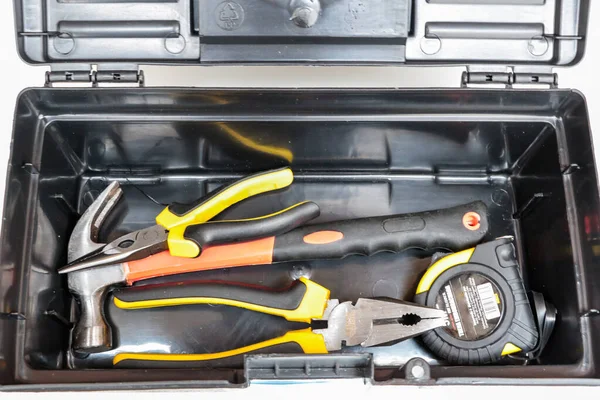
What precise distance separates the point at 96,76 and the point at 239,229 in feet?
0.94

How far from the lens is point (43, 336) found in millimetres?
837

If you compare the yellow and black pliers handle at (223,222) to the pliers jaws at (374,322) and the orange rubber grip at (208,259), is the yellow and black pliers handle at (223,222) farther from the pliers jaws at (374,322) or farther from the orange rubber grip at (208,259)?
the pliers jaws at (374,322)

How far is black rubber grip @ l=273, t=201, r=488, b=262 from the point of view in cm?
89

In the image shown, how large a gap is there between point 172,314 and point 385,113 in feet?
1.35

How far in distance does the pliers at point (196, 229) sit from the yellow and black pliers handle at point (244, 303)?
51mm

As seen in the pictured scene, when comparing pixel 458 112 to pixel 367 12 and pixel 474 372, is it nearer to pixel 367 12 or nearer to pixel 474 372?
pixel 367 12

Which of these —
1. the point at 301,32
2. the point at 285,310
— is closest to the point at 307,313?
the point at 285,310

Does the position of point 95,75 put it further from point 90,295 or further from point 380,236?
point 380,236

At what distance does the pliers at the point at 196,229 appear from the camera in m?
0.86

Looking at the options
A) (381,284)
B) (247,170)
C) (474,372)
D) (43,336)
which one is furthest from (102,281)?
(474,372)

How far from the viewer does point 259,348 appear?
0.83 m

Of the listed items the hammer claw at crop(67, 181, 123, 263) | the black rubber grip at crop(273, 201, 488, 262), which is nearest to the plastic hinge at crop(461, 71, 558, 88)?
the black rubber grip at crop(273, 201, 488, 262)

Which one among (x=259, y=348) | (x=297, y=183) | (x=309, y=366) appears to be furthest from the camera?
(x=297, y=183)

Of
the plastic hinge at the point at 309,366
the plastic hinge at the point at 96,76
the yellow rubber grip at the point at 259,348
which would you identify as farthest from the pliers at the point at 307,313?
the plastic hinge at the point at 96,76
